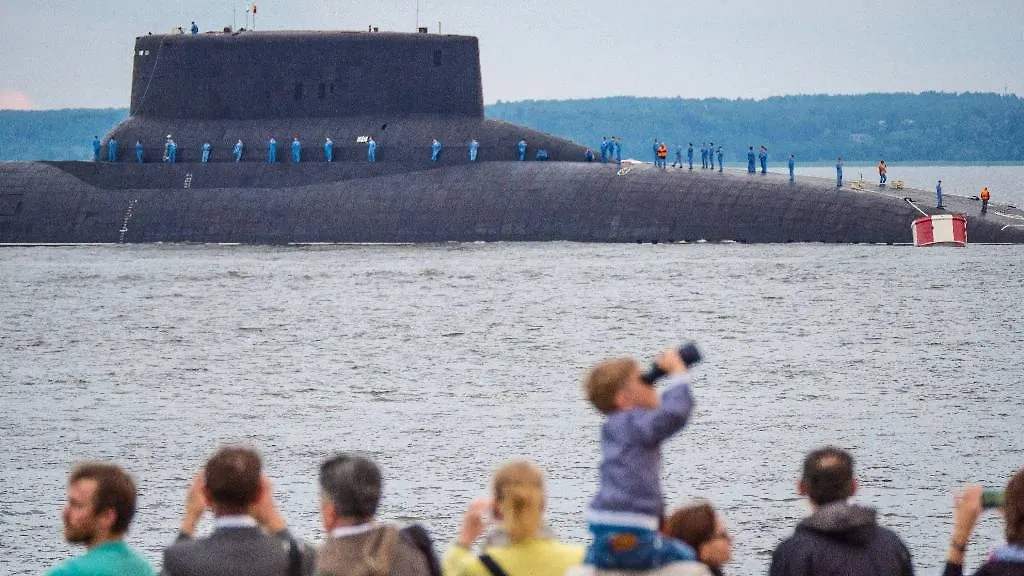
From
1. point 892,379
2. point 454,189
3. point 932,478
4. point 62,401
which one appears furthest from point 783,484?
point 454,189

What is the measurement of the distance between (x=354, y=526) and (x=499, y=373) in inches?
774

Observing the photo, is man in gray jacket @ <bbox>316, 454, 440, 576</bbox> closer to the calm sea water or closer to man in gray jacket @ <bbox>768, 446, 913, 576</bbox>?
man in gray jacket @ <bbox>768, 446, 913, 576</bbox>

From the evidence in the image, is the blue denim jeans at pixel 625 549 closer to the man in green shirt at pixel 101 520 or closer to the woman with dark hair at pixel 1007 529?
the woman with dark hair at pixel 1007 529

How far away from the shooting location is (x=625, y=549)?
5.12m

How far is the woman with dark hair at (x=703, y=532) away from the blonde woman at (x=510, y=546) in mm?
388

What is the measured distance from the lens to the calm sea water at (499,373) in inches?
600

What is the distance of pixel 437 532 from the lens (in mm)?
13453

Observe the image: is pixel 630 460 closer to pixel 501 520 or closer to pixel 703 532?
pixel 501 520

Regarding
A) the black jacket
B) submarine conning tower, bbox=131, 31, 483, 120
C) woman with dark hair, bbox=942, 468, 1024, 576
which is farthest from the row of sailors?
woman with dark hair, bbox=942, 468, 1024, 576

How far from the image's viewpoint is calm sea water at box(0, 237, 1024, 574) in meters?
15.2

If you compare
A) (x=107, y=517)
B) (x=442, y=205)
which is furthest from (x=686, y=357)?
(x=442, y=205)

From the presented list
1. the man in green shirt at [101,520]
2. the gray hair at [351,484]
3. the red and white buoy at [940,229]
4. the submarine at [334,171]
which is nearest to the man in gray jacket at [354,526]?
the gray hair at [351,484]

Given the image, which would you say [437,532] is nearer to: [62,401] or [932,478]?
[932,478]

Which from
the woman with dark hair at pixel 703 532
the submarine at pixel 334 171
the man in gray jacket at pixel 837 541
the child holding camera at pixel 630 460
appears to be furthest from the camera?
the submarine at pixel 334 171
